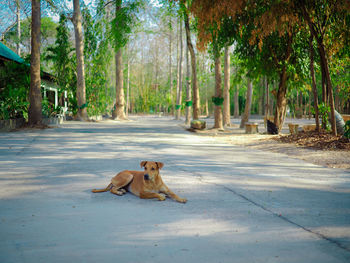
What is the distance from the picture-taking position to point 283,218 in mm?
3932

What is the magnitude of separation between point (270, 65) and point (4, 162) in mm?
11309

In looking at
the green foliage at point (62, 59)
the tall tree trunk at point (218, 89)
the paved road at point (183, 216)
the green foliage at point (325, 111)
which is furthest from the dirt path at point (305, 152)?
the green foliage at point (62, 59)

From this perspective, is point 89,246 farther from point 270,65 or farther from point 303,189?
point 270,65

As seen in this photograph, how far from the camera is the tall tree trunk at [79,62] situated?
2358 centimetres

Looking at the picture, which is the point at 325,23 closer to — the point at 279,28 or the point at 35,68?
the point at 279,28

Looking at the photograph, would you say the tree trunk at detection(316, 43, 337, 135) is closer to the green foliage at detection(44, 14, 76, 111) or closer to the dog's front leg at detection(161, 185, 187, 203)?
the dog's front leg at detection(161, 185, 187, 203)

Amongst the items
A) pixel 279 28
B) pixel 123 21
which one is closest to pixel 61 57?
pixel 123 21

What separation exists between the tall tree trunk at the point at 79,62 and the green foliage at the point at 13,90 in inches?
248

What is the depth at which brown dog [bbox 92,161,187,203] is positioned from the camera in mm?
4452

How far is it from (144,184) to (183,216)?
0.87m

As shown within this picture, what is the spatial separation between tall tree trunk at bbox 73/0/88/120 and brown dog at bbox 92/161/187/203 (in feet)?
66.7

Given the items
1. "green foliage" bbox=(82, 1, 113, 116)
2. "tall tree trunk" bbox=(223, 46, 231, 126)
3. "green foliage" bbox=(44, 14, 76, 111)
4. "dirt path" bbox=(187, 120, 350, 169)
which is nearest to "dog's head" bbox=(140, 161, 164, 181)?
"dirt path" bbox=(187, 120, 350, 169)

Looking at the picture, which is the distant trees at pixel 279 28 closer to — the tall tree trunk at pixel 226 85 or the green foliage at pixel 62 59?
the tall tree trunk at pixel 226 85

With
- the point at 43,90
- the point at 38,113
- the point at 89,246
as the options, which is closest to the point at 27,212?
the point at 89,246
